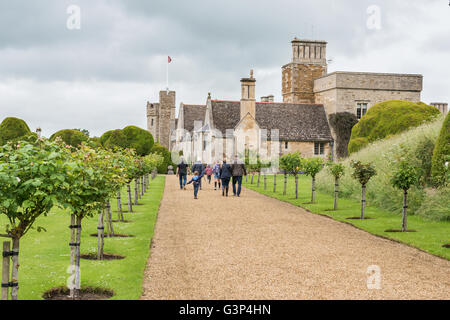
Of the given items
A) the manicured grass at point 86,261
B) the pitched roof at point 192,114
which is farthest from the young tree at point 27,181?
the pitched roof at point 192,114

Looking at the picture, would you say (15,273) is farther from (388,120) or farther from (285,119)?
(285,119)

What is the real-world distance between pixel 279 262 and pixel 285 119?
41350 mm

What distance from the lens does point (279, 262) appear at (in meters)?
10.6

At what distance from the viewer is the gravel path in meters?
8.31

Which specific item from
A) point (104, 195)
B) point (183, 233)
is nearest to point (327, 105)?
point (183, 233)

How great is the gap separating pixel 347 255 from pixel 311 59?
1946 inches

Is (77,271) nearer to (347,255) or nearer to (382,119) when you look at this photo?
(347,255)

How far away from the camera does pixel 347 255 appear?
37.1ft

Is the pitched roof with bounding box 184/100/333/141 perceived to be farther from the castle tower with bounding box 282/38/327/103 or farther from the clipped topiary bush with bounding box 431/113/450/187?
the clipped topiary bush with bounding box 431/113/450/187

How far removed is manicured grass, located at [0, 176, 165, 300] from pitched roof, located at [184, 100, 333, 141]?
3451cm

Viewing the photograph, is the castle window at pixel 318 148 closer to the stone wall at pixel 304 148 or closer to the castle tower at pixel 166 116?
the stone wall at pixel 304 148

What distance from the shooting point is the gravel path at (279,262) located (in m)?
8.31

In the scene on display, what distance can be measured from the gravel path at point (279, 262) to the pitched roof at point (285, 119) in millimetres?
32921

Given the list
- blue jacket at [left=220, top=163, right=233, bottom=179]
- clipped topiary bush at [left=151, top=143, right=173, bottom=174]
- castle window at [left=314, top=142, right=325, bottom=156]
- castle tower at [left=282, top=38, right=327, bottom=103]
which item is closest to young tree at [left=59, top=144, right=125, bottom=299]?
blue jacket at [left=220, top=163, right=233, bottom=179]
